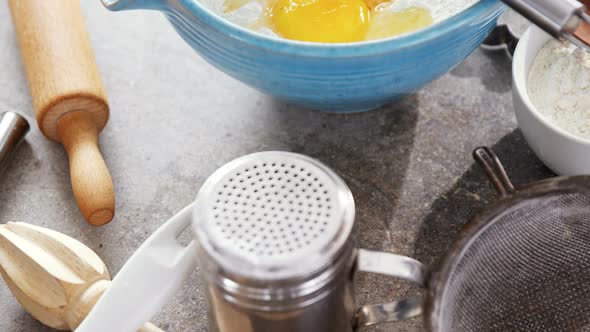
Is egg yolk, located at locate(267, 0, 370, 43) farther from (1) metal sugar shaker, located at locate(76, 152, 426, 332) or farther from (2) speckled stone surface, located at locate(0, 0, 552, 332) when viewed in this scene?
(1) metal sugar shaker, located at locate(76, 152, 426, 332)

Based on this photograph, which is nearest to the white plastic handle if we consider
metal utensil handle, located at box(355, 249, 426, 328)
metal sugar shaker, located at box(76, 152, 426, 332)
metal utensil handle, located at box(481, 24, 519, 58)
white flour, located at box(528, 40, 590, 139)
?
metal sugar shaker, located at box(76, 152, 426, 332)

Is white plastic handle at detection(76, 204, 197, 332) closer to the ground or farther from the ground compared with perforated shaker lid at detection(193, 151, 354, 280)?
closer to the ground

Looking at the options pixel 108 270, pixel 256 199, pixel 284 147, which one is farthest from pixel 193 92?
pixel 256 199

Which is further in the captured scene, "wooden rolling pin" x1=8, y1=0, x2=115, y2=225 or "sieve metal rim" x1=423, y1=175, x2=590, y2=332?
"wooden rolling pin" x1=8, y1=0, x2=115, y2=225

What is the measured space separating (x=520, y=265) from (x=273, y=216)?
0.86 feet

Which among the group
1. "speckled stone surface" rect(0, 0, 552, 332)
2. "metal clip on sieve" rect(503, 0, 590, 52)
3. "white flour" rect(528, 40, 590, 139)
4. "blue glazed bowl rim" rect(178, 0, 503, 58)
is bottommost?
"speckled stone surface" rect(0, 0, 552, 332)

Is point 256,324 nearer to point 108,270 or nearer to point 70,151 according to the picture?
point 108,270

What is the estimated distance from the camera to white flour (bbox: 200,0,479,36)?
0.84m

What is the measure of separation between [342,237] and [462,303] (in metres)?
0.15

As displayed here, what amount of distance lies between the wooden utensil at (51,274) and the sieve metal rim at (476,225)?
10.7 inches

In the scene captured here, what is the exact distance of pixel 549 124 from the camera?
756mm

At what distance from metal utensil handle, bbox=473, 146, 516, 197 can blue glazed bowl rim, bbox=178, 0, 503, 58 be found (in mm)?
138

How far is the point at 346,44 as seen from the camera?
0.70 metres

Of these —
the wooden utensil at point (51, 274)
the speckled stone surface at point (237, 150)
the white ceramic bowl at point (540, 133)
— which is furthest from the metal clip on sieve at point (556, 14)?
the wooden utensil at point (51, 274)
